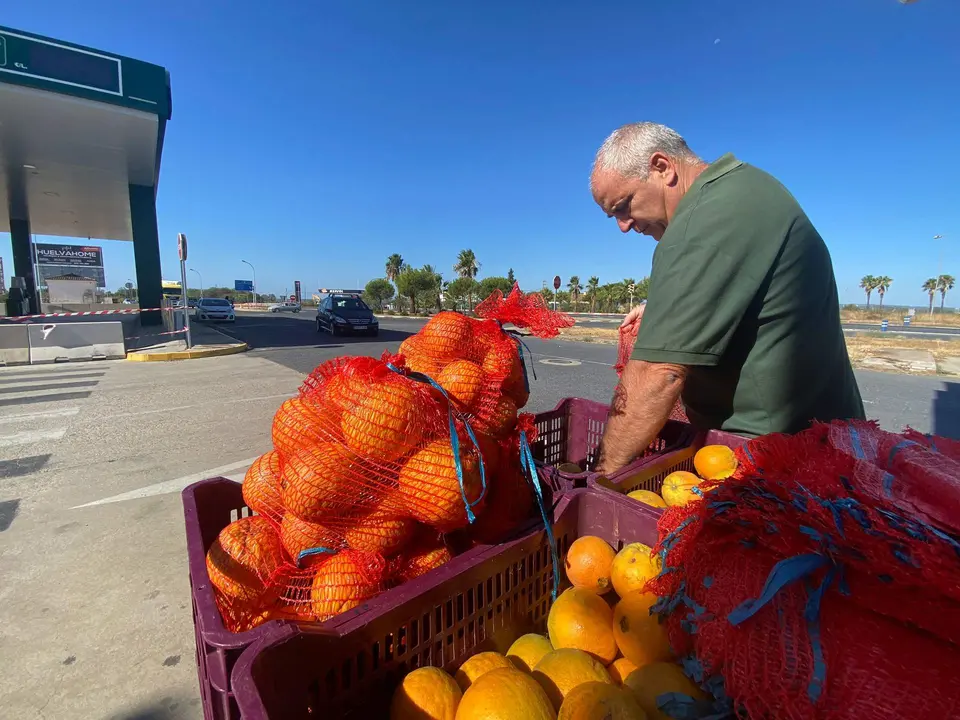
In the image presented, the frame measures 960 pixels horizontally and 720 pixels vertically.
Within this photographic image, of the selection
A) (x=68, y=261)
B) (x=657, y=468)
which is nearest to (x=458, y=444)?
(x=657, y=468)

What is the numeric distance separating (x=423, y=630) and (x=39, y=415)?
7221 mm

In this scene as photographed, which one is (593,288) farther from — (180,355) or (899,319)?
(180,355)

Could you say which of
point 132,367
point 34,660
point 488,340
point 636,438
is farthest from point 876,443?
point 132,367

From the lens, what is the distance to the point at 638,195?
83.1 inches

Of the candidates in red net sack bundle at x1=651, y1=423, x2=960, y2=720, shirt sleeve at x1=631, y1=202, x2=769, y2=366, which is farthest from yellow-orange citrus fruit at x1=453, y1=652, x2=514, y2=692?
shirt sleeve at x1=631, y1=202, x2=769, y2=366

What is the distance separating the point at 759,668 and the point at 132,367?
1214cm

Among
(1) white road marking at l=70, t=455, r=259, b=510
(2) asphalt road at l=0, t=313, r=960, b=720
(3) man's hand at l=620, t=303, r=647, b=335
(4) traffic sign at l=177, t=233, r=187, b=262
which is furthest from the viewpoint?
(4) traffic sign at l=177, t=233, r=187, b=262

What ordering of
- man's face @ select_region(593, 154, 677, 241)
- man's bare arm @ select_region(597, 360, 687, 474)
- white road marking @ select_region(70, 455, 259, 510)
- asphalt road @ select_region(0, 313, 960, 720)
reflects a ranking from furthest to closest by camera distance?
white road marking @ select_region(70, 455, 259, 510), man's face @ select_region(593, 154, 677, 241), asphalt road @ select_region(0, 313, 960, 720), man's bare arm @ select_region(597, 360, 687, 474)

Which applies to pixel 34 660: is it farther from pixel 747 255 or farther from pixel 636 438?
pixel 747 255

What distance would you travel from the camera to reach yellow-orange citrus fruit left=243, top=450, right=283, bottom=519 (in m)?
1.47

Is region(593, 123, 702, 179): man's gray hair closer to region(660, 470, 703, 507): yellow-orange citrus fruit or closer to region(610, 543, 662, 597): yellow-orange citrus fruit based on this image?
region(660, 470, 703, 507): yellow-orange citrus fruit

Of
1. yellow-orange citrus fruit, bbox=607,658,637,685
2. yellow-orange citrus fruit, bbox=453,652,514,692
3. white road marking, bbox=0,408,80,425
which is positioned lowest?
white road marking, bbox=0,408,80,425

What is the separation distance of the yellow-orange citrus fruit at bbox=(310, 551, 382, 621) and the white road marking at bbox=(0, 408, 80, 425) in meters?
6.67

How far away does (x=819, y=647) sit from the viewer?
756mm
